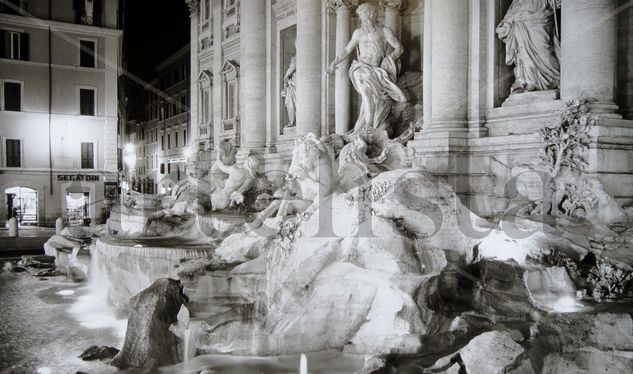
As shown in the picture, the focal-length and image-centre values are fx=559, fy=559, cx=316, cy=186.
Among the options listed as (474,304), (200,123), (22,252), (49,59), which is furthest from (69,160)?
→ (474,304)

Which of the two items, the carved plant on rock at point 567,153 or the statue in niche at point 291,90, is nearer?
the carved plant on rock at point 567,153

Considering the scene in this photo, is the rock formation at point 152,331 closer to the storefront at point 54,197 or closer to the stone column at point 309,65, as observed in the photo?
the stone column at point 309,65

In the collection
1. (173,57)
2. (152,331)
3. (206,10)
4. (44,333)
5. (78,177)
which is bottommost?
(44,333)

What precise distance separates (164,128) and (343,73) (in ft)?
114

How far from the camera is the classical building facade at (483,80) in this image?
8297 mm

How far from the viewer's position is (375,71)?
12477 millimetres

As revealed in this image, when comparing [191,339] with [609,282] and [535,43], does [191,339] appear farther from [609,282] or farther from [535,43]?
[535,43]

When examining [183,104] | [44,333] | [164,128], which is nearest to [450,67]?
[44,333]

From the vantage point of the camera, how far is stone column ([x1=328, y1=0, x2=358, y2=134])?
13781 millimetres

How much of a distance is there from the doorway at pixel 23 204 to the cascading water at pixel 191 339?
71.6ft

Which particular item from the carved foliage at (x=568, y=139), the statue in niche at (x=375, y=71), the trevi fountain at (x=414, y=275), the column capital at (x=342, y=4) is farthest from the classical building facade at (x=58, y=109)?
the carved foliage at (x=568, y=139)

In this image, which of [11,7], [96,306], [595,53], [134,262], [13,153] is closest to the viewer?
[595,53]

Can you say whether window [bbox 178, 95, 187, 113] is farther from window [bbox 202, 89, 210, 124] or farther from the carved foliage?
the carved foliage

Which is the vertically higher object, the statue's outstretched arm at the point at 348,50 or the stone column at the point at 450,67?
the statue's outstretched arm at the point at 348,50
